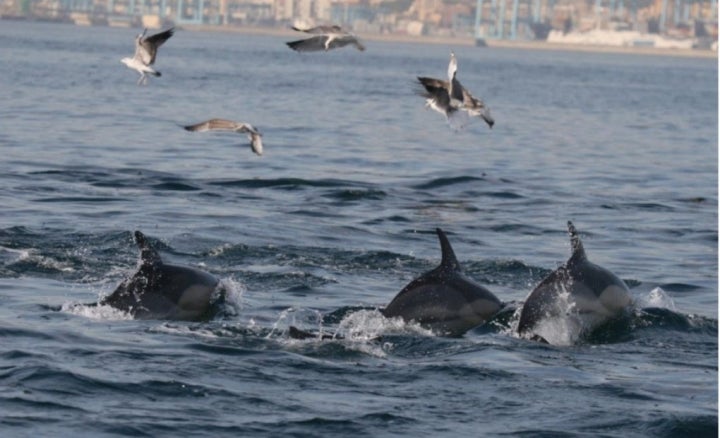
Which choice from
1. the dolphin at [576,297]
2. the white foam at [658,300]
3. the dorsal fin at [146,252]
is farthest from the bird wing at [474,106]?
the dorsal fin at [146,252]

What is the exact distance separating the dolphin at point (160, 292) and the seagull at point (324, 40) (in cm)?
350

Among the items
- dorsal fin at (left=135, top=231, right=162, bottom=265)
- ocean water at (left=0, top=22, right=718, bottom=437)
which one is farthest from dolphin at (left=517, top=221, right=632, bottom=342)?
dorsal fin at (left=135, top=231, right=162, bottom=265)

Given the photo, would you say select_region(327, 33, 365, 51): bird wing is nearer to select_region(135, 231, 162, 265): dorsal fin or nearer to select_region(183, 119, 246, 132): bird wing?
select_region(183, 119, 246, 132): bird wing

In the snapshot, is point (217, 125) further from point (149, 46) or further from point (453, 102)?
point (453, 102)

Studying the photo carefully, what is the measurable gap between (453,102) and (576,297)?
13.8 ft

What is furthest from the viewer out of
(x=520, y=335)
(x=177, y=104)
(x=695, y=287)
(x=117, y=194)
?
(x=177, y=104)

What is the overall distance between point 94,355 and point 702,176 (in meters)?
28.1

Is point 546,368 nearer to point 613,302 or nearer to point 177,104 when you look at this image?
point 613,302

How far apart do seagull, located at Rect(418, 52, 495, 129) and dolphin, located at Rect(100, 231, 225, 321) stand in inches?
161

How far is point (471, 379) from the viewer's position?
595 inches

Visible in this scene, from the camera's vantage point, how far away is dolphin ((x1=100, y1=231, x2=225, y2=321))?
17141 mm

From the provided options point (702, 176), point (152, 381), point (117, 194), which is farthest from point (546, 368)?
point (702, 176)

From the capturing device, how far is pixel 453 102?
2030cm

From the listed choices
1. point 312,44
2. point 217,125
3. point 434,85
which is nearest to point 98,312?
point 217,125
